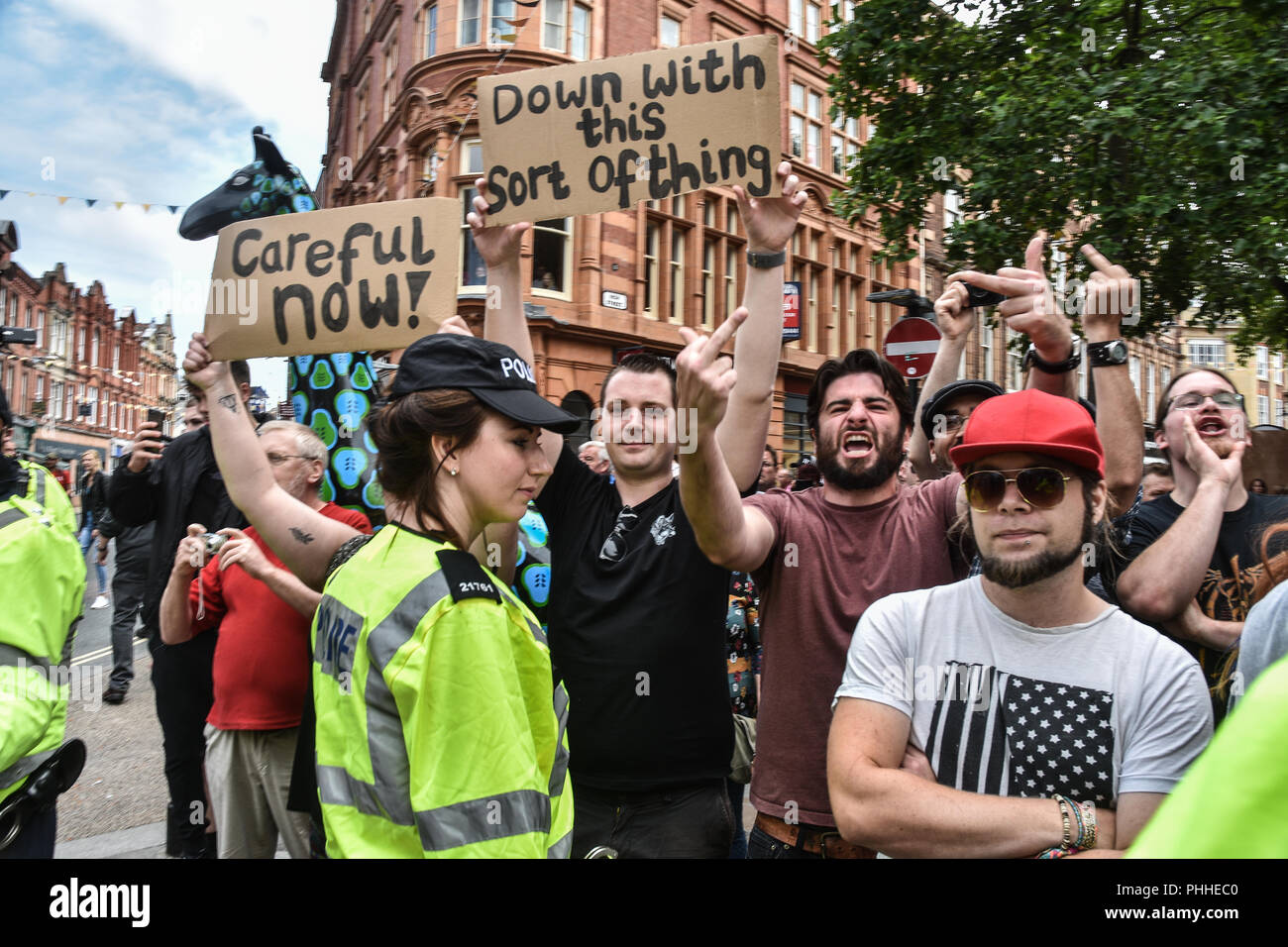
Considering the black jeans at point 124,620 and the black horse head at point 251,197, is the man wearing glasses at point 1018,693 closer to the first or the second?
the black horse head at point 251,197

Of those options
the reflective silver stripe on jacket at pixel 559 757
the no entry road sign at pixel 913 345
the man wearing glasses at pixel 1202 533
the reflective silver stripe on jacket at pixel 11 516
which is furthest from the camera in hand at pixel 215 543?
the no entry road sign at pixel 913 345

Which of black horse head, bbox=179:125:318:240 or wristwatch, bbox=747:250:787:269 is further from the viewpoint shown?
black horse head, bbox=179:125:318:240

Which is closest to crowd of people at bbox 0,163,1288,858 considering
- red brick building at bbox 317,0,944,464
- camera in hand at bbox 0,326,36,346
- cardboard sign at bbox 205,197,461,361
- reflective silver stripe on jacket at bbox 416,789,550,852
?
reflective silver stripe on jacket at bbox 416,789,550,852

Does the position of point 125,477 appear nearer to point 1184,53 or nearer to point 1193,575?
point 1193,575

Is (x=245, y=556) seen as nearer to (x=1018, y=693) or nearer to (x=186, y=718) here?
(x=186, y=718)

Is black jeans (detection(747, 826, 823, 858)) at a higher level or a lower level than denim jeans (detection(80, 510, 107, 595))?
lower

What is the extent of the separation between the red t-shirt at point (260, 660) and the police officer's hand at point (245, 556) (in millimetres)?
242

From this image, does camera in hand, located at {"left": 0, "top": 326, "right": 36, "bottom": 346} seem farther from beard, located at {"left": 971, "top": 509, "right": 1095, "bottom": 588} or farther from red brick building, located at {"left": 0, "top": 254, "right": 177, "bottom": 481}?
red brick building, located at {"left": 0, "top": 254, "right": 177, "bottom": 481}

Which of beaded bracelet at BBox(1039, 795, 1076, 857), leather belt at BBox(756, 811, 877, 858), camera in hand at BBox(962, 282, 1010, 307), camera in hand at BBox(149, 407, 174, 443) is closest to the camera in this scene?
beaded bracelet at BBox(1039, 795, 1076, 857)

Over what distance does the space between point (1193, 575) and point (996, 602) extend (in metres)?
0.83

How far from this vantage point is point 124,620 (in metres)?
6.98

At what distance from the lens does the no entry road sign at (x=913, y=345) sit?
6.01 meters

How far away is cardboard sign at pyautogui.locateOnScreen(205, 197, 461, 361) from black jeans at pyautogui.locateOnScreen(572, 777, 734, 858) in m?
1.50

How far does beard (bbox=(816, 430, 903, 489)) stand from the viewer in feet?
7.96
